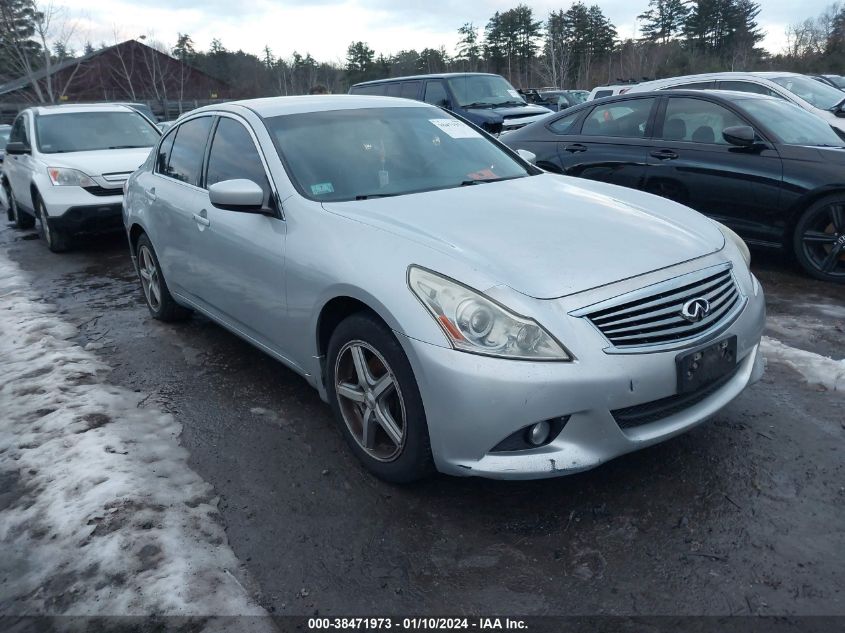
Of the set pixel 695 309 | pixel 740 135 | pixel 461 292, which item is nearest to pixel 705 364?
pixel 695 309

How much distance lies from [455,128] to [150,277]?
8.86ft

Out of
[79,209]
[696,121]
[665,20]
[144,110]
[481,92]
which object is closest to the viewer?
[696,121]

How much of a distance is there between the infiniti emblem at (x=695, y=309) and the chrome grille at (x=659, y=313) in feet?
0.04

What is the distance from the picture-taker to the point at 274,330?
3.57 metres

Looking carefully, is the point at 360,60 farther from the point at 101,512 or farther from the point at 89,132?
the point at 101,512

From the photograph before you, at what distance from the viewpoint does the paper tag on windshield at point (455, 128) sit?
4238 mm

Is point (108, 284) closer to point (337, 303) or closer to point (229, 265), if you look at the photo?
point (229, 265)

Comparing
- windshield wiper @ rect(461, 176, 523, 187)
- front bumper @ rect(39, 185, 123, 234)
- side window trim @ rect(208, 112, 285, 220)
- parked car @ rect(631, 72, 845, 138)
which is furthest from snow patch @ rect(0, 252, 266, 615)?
parked car @ rect(631, 72, 845, 138)

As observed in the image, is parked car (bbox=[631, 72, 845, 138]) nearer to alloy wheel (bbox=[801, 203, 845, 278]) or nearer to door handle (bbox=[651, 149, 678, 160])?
door handle (bbox=[651, 149, 678, 160])

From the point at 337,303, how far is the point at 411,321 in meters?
0.57

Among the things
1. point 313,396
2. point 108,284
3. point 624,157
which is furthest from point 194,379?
point 624,157

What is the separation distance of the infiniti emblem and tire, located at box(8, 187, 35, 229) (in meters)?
10.5

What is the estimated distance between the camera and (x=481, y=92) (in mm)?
13078

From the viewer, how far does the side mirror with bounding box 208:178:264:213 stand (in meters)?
3.38
